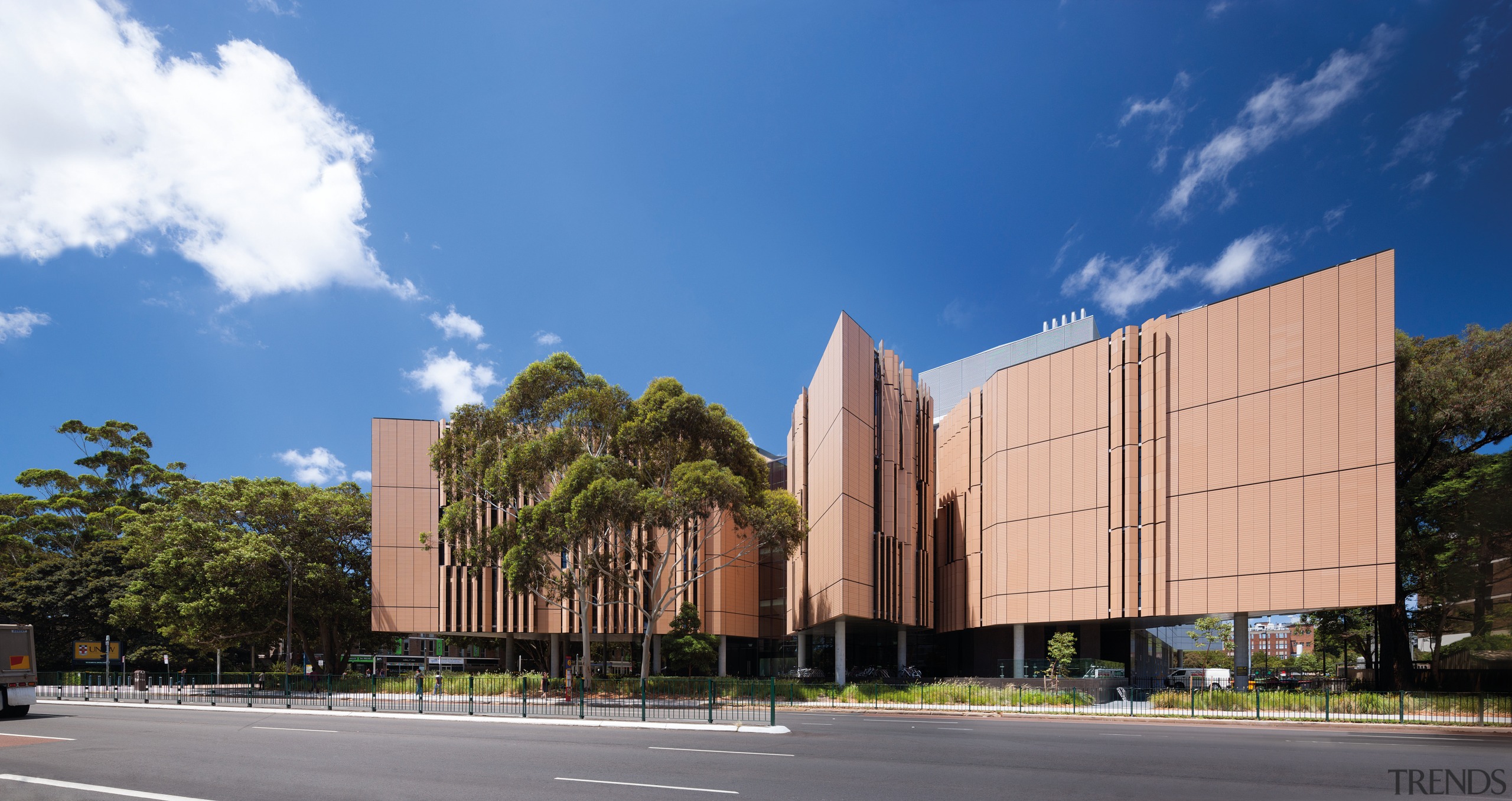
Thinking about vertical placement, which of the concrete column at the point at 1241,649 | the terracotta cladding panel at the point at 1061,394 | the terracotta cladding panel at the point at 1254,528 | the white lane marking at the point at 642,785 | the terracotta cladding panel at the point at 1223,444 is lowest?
the concrete column at the point at 1241,649

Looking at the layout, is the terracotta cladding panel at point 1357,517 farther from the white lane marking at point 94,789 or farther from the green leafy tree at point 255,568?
the green leafy tree at point 255,568

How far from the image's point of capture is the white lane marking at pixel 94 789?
12330 mm

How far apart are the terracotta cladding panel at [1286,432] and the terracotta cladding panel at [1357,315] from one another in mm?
2300

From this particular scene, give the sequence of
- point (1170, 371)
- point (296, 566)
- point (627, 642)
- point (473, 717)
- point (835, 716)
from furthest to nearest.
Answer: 1. point (627, 642)
2. point (296, 566)
3. point (1170, 371)
4. point (835, 716)
5. point (473, 717)

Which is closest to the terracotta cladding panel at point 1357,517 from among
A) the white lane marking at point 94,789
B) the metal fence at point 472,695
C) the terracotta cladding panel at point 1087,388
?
the terracotta cladding panel at point 1087,388

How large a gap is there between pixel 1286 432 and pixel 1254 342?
4301 millimetres

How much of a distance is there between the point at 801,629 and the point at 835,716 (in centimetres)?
2476

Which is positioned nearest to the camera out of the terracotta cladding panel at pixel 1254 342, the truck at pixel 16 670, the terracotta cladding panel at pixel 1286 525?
the truck at pixel 16 670

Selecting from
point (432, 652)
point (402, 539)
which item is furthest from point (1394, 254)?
point (432, 652)

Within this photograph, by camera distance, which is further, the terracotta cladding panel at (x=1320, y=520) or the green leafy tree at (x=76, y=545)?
the green leafy tree at (x=76, y=545)

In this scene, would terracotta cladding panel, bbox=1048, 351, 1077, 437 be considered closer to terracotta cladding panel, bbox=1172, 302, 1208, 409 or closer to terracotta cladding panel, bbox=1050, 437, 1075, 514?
terracotta cladding panel, bbox=1050, 437, 1075, 514

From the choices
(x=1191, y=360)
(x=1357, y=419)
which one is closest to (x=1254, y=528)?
(x=1357, y=419)

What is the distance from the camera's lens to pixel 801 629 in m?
57.3

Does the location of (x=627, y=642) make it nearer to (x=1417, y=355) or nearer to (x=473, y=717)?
(x=473, y=717)
